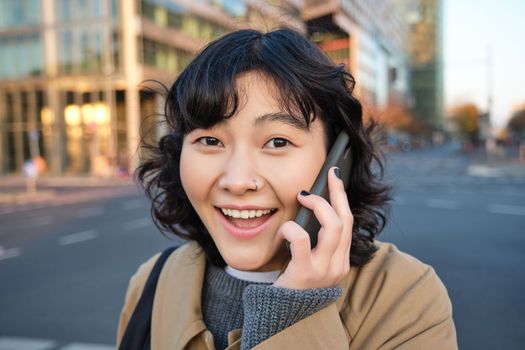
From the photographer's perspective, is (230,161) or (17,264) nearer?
(230,161)

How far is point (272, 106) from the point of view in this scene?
1175 millimetres

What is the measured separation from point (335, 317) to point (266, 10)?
1145 millimetres

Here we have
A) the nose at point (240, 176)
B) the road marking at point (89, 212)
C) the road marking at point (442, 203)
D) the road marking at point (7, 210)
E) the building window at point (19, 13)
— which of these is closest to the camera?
the nose at point (240, 176)

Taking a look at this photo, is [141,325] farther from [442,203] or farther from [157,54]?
[157,54]

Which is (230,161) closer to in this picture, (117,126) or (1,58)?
(117,126)

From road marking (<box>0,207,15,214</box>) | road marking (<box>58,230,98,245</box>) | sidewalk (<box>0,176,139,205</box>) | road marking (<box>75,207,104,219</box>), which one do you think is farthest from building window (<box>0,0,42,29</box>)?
road marking (<box>58,230,98,245</box>)

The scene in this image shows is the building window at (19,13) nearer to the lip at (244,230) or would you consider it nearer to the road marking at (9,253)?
the road marking at (9,253)

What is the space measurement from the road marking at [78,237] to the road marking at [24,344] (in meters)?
4.27

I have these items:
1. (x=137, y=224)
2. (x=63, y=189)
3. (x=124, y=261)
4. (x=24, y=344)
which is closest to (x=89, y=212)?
(x=137, y=224)

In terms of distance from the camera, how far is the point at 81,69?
26062mm

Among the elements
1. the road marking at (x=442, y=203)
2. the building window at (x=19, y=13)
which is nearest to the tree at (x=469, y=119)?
Answer: the road marking at (x=442, y=203)

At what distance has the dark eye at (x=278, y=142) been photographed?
118 centimetres

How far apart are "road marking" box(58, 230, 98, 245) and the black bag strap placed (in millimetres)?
7319

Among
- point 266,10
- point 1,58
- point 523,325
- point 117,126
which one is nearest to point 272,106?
point 266,10
